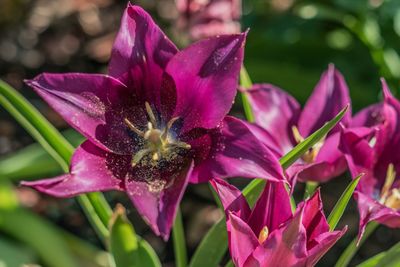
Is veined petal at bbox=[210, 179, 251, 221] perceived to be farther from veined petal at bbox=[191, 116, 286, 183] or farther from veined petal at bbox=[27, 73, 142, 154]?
veined petal at bbox=[27, 73, 142, 154]

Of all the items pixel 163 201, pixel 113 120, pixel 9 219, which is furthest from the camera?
pixel 9 219

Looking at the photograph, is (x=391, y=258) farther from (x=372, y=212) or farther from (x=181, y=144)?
(x=181, y=144)

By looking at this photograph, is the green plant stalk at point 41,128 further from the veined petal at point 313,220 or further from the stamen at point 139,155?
the veined petal at point 313,220

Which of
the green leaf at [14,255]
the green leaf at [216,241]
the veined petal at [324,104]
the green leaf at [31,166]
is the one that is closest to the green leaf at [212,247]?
the green leaf at [216,241]

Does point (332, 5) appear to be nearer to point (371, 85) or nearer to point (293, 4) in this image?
point (293, 4)

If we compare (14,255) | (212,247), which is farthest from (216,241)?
(14,255)

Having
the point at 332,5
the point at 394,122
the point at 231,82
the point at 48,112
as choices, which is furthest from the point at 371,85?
the point at 231,82

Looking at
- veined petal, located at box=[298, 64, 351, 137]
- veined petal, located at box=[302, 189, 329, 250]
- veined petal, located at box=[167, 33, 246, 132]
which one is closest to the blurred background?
veined petal, located at box=[298, 64, 351, 137]
